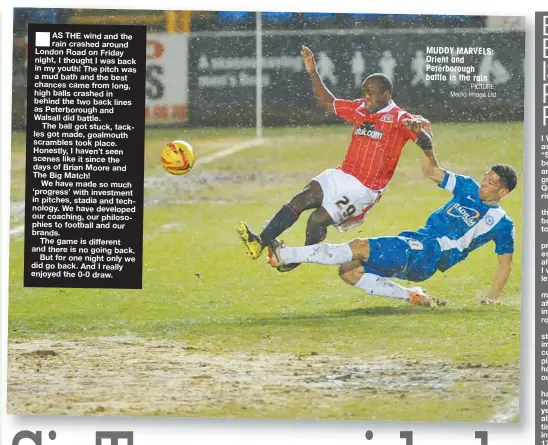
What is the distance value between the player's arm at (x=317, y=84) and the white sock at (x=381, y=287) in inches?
35.7

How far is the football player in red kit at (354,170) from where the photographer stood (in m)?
5.85

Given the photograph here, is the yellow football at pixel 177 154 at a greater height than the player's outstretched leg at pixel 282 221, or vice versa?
the yellow football at pixel 177 154

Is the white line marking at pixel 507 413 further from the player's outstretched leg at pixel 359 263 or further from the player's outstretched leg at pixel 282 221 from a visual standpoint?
the player's outstretched leg at pixel 282 221

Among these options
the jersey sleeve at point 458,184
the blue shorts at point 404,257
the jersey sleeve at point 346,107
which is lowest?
the blue shorts at point 404,257

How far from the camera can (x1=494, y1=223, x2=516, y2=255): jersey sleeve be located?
5850mm

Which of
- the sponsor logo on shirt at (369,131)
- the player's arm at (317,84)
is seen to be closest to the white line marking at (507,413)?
the sponsor logo on shirt at (369,131)

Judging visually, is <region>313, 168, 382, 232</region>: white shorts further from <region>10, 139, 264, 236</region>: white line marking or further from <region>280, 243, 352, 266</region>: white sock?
<region>10, 139, 264, 236</region>: white line marking

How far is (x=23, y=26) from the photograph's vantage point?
587 cm

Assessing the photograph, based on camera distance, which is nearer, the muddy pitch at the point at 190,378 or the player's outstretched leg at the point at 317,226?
the muddy pitch at the point at 190,378

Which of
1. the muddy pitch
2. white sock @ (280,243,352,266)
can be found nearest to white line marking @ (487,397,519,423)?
the muddy pitch

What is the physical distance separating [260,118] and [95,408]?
69.2 inches

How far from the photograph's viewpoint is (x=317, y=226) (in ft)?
19.4

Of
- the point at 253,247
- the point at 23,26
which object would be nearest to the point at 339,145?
the point at 253,247

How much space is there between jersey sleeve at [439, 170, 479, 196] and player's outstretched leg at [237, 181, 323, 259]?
66 cm
